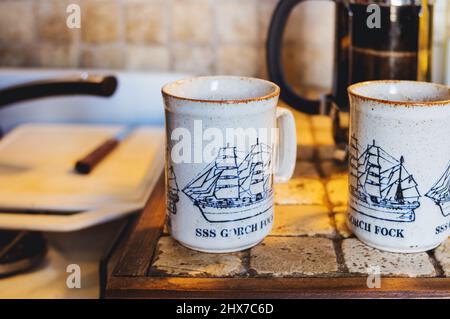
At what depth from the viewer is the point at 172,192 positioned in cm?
57

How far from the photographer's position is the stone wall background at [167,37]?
1065 millimetres

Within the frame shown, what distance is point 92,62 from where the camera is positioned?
43.7 inches

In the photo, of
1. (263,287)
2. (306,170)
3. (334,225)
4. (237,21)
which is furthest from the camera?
(237,21)

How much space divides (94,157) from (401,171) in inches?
17.7

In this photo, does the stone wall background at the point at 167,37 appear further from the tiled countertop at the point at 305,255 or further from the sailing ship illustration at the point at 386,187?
the sailing ship illustration at the point at 386,187

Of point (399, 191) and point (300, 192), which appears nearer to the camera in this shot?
point (399, 191)

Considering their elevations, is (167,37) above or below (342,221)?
above

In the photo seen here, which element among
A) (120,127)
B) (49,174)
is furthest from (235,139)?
(120,127)

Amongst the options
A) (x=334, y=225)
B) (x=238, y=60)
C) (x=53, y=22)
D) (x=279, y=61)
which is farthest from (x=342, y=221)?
(x=53, y=22)

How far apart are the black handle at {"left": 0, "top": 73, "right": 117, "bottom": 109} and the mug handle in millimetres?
287

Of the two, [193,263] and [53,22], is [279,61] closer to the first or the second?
[193,263]

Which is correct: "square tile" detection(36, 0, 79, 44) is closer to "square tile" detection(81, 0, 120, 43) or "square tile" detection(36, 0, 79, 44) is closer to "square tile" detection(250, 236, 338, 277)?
"square tile" detection(81, 0, 120, 43)

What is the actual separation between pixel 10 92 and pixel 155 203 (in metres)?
0.32

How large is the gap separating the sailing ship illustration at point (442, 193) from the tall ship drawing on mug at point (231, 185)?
0.14 metres
